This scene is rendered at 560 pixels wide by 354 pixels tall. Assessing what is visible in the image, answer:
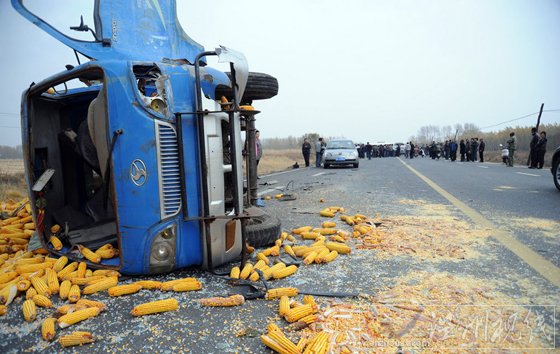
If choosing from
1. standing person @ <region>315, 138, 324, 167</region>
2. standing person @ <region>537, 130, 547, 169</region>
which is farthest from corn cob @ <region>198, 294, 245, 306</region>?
standing person @ <region>537, 130, 547, 169</region>

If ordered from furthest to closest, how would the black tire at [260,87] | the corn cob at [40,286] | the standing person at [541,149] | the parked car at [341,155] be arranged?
the parked car at [341,155] < the standing person at [541,149] < the black tire at [260,87] < the corn cob at [40,286]

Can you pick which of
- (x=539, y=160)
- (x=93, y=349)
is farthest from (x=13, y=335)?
(x=539, y=160)

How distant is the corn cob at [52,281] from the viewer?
108 inches

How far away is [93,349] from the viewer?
197 centimetres

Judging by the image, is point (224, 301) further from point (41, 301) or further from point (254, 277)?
point (41, 301)

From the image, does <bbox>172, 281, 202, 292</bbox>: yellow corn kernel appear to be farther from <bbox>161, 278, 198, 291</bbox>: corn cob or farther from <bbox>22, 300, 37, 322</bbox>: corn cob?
<bbox>22, 300, 37, 322</bbox>: corn cob

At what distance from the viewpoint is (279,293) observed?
2590 mm

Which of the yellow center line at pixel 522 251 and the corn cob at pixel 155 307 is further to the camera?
the yellow center line at pixel 522 251

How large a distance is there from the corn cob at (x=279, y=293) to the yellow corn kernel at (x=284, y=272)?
37 centimetres

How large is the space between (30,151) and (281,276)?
2.84 metres

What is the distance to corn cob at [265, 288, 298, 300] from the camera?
2.58 meters

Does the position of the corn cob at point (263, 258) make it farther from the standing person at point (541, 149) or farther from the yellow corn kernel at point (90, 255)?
the standing person at point (541, 149)

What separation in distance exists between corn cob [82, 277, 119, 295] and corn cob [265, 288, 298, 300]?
1.31m

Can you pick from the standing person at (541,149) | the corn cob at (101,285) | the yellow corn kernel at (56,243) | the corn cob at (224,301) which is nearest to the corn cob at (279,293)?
the corn cob at (224,301)
